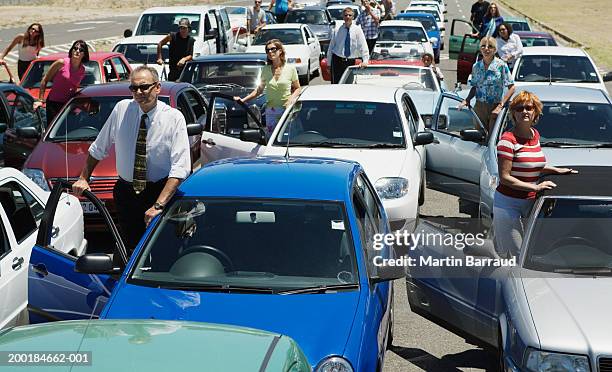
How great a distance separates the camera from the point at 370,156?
10961 millimetres

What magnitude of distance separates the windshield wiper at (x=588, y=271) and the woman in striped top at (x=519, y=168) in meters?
0.96

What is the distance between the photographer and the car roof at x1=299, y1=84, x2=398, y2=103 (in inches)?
463

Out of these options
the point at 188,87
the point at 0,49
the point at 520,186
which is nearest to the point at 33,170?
the point at 188,87

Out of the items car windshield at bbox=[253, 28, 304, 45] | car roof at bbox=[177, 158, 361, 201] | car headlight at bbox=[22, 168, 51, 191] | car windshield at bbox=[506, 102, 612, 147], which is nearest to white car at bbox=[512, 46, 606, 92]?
car windshield at bbox=[506, 102, 612, 147]

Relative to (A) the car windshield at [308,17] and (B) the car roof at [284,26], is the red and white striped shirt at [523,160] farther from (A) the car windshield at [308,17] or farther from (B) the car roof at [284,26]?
(A) the car windshield at [308,17]

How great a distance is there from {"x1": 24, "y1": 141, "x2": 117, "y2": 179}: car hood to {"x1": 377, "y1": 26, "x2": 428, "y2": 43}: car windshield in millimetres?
16212

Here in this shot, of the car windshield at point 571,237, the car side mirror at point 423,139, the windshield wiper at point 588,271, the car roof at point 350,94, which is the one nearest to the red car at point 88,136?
the car roof at point 350,94

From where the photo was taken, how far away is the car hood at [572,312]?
19.1 feet

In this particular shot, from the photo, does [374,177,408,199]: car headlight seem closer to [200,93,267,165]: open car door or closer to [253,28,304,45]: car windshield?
[200,93,267,165]: open car door

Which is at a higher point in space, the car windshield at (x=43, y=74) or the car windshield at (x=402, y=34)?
the car windshield at (x=43, y=74)

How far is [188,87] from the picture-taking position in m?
13.2

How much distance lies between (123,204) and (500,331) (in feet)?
9.41

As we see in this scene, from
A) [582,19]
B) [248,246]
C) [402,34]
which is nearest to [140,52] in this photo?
[402,34]

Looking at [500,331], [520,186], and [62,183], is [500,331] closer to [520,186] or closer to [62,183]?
[520,186]
